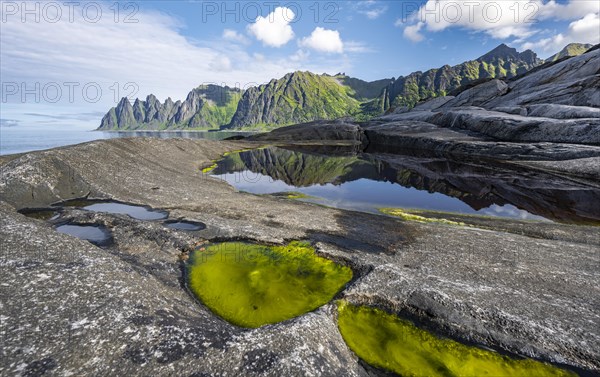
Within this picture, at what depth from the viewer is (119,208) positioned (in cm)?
2991

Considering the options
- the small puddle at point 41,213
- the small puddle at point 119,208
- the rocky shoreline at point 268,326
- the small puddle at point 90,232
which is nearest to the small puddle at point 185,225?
the rocky shoreline at point 268,326

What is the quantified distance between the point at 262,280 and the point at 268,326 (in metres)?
6.11

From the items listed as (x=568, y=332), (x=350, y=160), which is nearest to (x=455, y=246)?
(x=568, y=332)

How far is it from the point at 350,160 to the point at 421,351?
82781 millimetres

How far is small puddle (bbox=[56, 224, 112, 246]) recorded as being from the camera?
69.8 ft

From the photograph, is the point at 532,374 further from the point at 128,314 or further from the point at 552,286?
the point at 128,314

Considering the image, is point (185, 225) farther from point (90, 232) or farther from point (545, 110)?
point (545, 110)

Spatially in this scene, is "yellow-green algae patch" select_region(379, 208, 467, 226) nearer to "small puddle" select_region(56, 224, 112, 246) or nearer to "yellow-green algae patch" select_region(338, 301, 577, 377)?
"yellow-green algae patch" select_region(338, 301, 577, 377)

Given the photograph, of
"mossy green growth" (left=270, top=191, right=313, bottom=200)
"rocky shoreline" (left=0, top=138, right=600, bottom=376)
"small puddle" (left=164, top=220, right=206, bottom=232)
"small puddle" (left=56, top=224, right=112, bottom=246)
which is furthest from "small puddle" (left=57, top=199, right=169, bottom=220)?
"mossy green growth" (left=270, top=191, right=313, bottom=200)

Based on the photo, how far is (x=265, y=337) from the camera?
37.3ft

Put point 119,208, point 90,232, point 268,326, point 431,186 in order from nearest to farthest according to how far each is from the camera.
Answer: point 268,326 < point 90,232 < point 119,208 < point 431,186

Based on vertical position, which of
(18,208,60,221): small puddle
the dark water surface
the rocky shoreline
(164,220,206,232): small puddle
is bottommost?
(18,208,60,221): small puddle

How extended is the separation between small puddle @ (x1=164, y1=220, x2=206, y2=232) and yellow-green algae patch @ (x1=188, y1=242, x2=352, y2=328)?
152 inches

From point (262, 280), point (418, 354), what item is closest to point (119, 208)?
point (262, 280)
